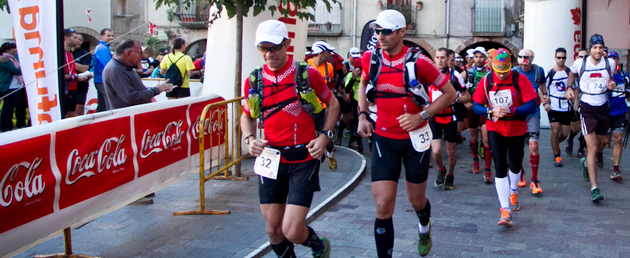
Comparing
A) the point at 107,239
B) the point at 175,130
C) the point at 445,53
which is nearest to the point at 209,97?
the point at 175,130

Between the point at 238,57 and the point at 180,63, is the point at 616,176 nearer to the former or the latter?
the point at 238,57

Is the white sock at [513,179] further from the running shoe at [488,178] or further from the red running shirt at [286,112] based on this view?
the red running shirt at [286,112]

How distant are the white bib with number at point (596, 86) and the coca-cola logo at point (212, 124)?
5008 mm

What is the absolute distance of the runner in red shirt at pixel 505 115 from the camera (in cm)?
664

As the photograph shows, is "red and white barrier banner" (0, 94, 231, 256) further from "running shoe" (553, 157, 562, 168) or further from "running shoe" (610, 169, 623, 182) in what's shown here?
"running shoe" (553, 157, 562, 168)

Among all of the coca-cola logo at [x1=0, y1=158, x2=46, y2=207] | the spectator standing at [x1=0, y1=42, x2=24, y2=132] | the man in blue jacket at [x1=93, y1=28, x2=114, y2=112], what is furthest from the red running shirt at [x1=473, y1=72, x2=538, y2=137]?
the spectator standing at [x1=0, y1=42, x2=24, y2=132]

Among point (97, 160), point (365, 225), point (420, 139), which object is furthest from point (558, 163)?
point (97, 160)

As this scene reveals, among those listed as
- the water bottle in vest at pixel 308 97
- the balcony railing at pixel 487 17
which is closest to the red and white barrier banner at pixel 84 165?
the water bottle in vest at pixel 308 97

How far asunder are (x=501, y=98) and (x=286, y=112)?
127 inches

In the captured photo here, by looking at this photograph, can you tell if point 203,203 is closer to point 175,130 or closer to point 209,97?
point 175,130

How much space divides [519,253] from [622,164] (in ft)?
21.0

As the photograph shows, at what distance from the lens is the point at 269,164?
4445 mm

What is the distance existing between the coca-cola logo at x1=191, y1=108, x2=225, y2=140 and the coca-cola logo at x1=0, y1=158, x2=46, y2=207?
296cm

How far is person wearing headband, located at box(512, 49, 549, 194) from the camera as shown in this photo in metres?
8.41
